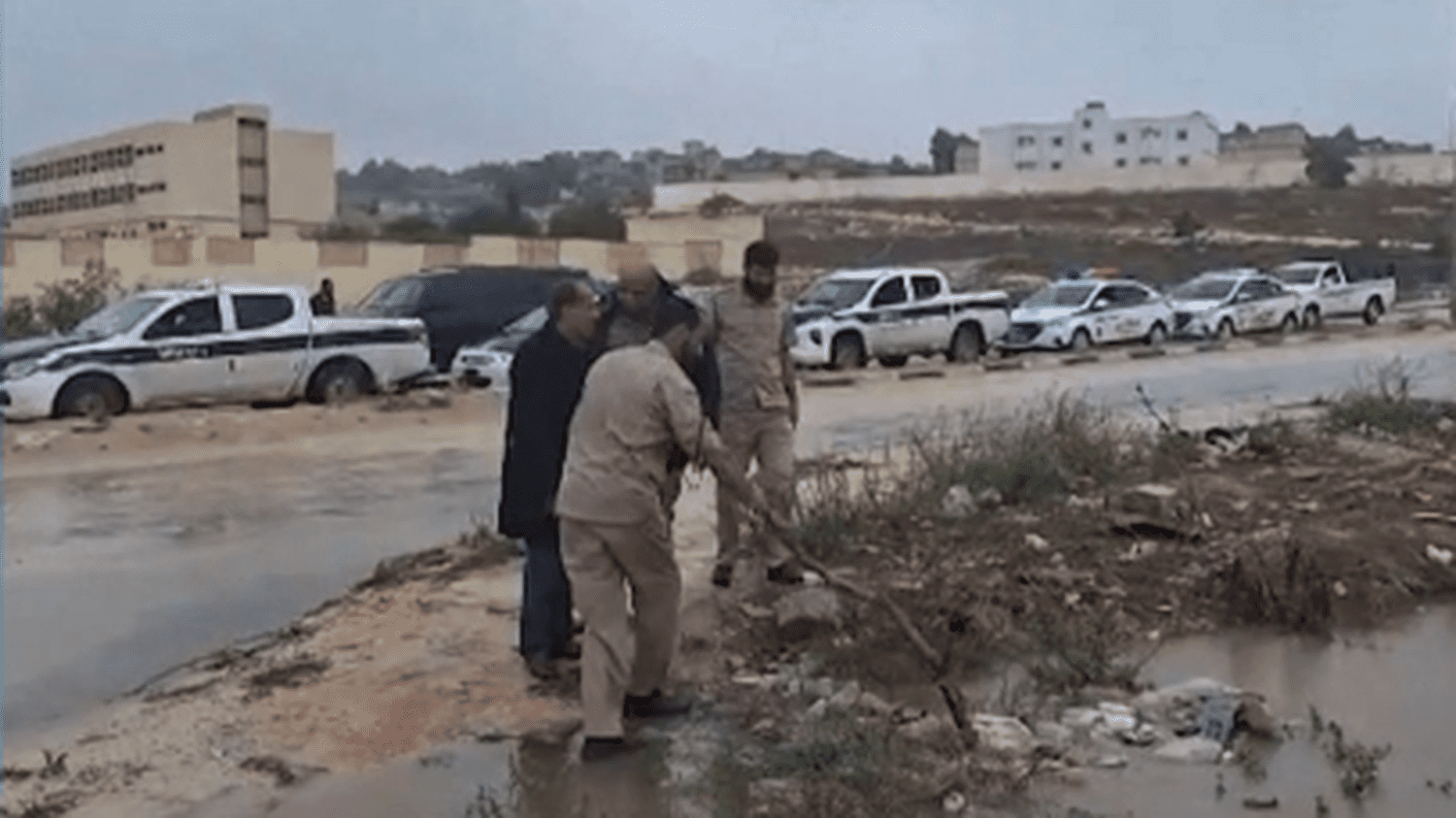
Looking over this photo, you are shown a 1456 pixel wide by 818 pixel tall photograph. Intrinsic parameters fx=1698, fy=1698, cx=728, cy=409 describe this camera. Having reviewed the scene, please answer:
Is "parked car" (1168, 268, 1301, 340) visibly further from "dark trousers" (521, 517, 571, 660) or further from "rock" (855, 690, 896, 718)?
"rock" (855, 690, 896, 718)

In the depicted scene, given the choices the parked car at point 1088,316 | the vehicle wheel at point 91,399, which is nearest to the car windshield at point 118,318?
the vehicle wheel at point 91,399

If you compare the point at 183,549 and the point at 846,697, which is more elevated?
the point at 846,697

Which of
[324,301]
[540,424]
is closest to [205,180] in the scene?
[324,301]

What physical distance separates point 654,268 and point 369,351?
13.9 meters

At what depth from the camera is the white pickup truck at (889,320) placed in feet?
82.9

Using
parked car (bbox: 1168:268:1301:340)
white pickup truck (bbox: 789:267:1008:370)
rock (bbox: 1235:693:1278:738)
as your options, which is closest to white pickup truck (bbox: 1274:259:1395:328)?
parked car (bbox: 1168:268:1301:340)

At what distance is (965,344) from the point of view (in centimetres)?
2720

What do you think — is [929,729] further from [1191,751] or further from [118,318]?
[118,318]

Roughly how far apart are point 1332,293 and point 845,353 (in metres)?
15.6

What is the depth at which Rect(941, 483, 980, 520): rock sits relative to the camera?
994cm

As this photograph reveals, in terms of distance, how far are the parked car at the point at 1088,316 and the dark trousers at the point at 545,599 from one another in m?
22.2

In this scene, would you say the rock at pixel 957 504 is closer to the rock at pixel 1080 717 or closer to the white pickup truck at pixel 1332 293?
the rock at pixel 1080 717

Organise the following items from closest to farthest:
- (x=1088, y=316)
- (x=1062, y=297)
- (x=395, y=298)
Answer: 1. (x=395, y=298)
2. (x=1088, y=316)
3. (x=1062, y=297)

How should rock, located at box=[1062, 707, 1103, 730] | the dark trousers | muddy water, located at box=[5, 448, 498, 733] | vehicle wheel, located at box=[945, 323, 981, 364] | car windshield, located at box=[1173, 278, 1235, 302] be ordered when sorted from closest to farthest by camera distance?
1. rock, located at box=[1062, 707, 1103, 730]
2. the dark trousers
3. muddy water, located at box=[5, 448, 498, 733]
4. vehicle wheel, located at box=[945, 323, 981, 364]
5. car windshield, located at box=[1173, 278, 1235, 302]
